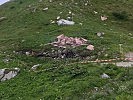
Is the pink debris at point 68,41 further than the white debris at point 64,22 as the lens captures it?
No

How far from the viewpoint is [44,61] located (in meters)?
32.4

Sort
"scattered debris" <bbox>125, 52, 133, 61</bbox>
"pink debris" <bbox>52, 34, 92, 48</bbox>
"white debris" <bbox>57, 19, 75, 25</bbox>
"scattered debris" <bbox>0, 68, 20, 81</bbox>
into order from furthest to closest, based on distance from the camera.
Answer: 1. "white debris" <bbox>57, 19, 75, 25</bbox>
2. "pink debris" <bbox>52, 34, 92, 48</bbox>
3. "scattered debris" <bbox>125, 52, 133, 61</bbox>
4. "scattered debris" <bbox>0, 68, 20, 81</bbox>

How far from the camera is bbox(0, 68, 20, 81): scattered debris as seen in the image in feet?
94.4

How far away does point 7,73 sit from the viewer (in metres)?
29.2

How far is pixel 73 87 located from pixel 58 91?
810 mm

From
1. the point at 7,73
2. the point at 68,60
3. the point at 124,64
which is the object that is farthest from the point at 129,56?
the point at 7,73

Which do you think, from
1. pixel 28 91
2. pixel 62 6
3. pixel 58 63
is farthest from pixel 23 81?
pixel 62 6

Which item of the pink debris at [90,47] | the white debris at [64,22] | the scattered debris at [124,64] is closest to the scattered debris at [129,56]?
the scattered debris at [124,64]

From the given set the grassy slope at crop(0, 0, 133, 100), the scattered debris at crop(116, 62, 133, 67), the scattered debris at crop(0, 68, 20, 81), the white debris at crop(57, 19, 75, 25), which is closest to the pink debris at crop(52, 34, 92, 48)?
the grassy slope at crop(0, 0, 133, 100)

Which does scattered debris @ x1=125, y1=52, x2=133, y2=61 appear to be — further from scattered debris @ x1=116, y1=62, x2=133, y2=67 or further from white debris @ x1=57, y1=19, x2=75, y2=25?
white debris @ x1=57, y1=19, x2=75, y2=25

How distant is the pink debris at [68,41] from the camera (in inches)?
1353

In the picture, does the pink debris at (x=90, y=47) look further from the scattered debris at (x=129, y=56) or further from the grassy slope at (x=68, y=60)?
the scattered debris at (x=129, y=56)

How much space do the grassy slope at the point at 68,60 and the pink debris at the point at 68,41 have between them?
695 millimetres

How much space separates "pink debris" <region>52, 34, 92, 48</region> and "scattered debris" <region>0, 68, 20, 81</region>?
580cm
